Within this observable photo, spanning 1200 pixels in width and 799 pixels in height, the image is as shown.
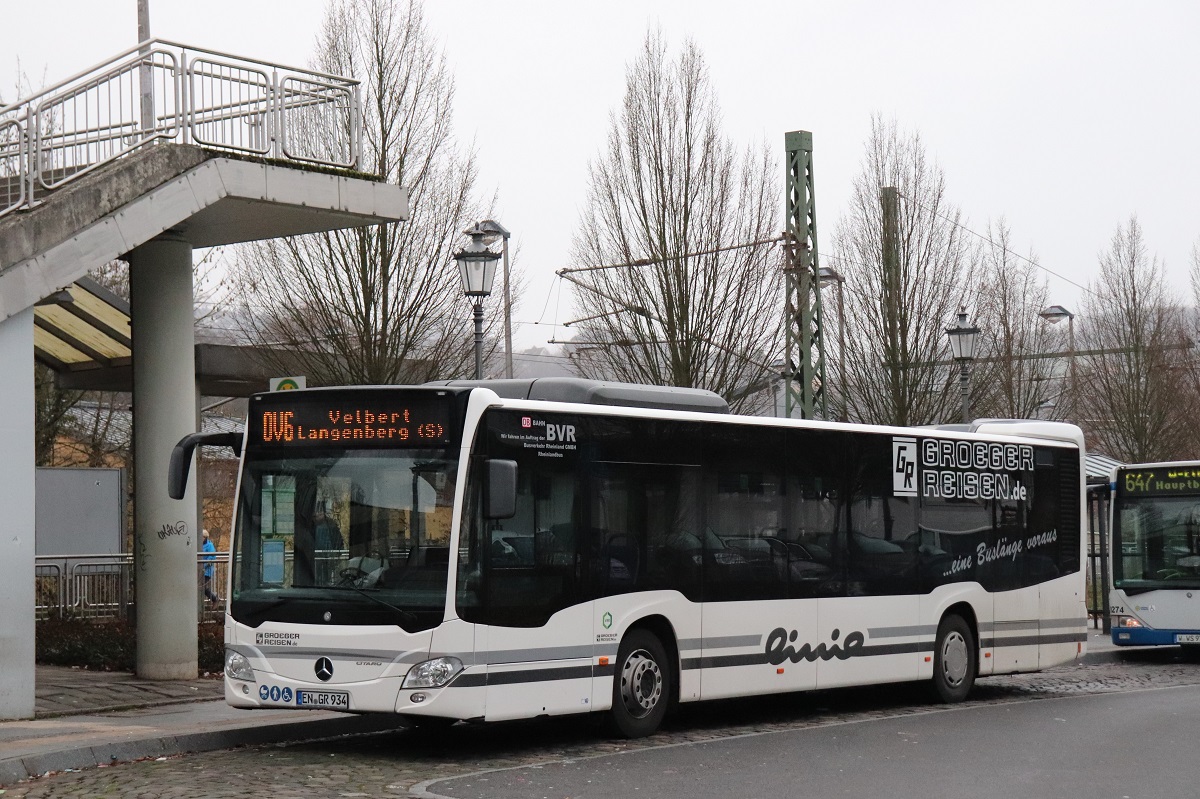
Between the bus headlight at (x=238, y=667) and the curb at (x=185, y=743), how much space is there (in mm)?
526

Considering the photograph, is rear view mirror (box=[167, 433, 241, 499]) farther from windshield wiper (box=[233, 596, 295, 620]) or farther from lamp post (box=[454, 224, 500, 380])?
lamp post (box=[454, 224, 500, 380])

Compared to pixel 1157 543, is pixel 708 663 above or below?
below

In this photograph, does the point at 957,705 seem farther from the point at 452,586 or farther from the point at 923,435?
the point at 452,586

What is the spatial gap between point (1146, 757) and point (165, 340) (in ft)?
33.9

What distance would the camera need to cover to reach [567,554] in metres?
12.2

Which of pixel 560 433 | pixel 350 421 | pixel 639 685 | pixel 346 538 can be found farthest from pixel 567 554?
pixel 350 421

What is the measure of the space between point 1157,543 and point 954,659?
710 cm

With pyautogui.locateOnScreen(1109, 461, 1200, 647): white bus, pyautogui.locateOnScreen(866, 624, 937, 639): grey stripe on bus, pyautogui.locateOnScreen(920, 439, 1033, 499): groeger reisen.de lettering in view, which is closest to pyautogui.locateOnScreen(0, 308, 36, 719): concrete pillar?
pyautogui.locateOnScreen(866, 624, 937, 639): grey stripe on bus

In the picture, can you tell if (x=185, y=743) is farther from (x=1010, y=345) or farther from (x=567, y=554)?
(x=1010, y=345)

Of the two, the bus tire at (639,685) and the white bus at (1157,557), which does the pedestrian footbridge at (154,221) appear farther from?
the white bus at (1157,557)

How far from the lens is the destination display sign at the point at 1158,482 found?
71.6ft

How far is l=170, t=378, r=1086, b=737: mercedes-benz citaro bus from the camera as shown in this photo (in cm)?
1140

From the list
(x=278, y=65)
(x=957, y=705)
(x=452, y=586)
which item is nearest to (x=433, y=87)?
(x=278, y=65)

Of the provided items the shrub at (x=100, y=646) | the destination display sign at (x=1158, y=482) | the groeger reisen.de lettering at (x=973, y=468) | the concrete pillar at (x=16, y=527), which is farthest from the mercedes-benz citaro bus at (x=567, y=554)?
the destination display sign at (x=1158, y=482)
